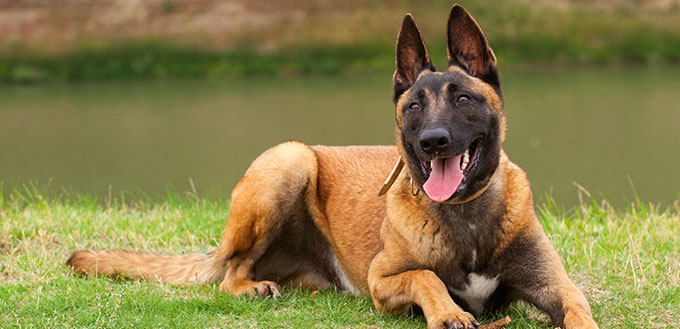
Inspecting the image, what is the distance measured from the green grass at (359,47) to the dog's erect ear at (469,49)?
87.2 feet

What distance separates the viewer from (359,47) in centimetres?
3319

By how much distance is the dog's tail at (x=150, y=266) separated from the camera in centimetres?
560

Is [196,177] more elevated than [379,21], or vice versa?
[196,177]

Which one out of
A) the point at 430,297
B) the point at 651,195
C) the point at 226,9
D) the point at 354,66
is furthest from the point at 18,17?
the point at 430,297

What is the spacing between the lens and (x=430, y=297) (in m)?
4.31

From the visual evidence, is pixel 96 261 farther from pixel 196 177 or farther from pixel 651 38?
pixel 651 38

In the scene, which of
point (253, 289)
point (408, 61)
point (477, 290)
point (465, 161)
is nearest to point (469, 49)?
point (408, 61)

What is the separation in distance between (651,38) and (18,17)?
Result: 27.7 m

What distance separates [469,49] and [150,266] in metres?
2.69

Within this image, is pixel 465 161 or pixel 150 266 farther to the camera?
pixel 150 266

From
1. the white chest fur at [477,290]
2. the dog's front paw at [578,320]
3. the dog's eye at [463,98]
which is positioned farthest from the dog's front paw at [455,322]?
the dog's eye at [463,98]

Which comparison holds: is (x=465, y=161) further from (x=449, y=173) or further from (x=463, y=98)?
(x=463, y=98)

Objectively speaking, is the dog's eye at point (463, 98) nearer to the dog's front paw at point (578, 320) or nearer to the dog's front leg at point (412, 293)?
the dog's front leg at point (412, 293)

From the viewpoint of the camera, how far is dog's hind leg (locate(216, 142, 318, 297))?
216 inches
